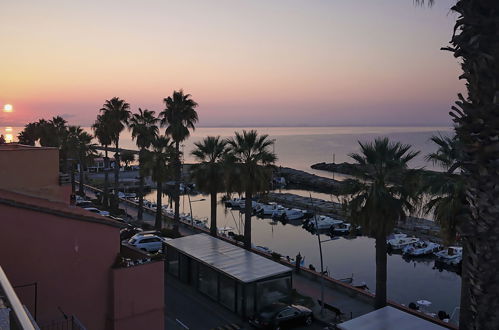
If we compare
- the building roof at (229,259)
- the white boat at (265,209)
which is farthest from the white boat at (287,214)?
the building roof at (229,259)

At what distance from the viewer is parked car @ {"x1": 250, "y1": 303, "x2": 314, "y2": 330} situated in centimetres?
1669

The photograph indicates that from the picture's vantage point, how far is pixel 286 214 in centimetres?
5406

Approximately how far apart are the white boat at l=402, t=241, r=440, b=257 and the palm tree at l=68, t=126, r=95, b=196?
118 ft

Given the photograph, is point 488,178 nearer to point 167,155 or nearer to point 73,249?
point 73,249

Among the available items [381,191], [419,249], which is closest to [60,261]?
[381,191]

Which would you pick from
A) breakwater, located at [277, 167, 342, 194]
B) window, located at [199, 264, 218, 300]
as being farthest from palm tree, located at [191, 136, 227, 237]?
breakwater, located at [277, 167, 342, 194]

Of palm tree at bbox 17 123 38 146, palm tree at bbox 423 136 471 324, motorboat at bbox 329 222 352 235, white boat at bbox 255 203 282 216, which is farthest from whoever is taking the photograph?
palm tree at bbox 17 123 38 146

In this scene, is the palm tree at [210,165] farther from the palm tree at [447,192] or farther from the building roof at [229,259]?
the palm tree at [447,192]

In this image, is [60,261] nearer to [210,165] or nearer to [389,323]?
[389,323]

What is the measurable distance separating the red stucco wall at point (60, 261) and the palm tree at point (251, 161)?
12.7 m

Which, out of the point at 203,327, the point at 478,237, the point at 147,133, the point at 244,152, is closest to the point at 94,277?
the point at 203,327

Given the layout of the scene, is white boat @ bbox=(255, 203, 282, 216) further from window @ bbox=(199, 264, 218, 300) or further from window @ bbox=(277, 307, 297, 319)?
window @ bbox=(277, 307, 297, 319)

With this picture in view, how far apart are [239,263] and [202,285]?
106 inches

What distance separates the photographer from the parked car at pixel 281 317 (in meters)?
16.7
